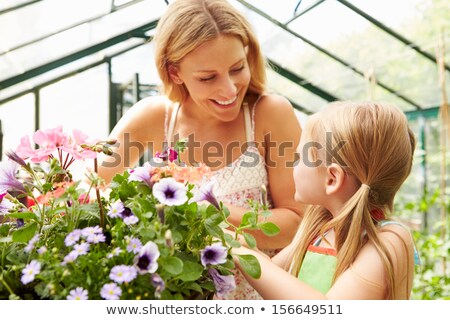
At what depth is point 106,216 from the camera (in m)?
0.78

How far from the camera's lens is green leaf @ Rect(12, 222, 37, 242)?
0.74 meters

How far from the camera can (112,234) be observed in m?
0.72

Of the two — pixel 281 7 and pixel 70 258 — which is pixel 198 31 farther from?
pixel 281 7

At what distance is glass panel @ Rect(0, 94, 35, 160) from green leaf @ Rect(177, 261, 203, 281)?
2788mm

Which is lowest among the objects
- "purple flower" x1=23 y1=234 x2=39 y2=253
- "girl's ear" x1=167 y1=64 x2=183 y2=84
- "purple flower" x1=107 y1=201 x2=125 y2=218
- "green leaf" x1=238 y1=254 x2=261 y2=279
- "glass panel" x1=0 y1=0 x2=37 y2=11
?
"green leaf" x1=238 y1=254 x2=261 y2=279

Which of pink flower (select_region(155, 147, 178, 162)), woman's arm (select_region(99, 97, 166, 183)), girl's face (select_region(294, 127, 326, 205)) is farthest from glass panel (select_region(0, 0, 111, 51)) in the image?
pink flower (select_region(155, 147, 178, 162))

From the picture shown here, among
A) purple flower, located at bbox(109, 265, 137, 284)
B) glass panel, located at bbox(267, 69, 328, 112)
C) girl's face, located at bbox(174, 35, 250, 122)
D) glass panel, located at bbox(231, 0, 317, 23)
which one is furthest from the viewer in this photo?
glass panel, located at bbox(267, 69, 328, 112)

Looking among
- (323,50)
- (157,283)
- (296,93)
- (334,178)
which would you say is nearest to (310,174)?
(334,178)

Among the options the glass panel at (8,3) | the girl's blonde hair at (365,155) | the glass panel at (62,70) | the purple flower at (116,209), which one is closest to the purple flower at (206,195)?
the purple flower at (116,209)

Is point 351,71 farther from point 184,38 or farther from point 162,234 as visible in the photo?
point 162,234

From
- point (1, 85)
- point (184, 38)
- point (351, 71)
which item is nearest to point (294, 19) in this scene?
point (351, 71)

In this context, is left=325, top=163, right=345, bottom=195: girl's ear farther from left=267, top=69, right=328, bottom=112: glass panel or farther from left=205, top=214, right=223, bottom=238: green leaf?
left=267, top=69, right=328, bottom=112: glass panel

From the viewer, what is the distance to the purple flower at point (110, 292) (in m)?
0.65

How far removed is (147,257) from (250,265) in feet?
0.53
